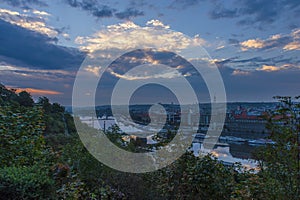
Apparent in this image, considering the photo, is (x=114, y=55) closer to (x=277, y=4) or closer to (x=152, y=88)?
(x=152, y=88)

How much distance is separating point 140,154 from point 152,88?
8.77 feet

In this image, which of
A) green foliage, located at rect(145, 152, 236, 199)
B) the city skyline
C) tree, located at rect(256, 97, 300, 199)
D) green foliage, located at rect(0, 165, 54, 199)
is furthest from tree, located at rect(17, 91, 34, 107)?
A: tree, located at rect(256, 97, 300, 199)

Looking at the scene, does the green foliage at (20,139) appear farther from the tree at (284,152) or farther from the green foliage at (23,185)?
the tree at (284,152)

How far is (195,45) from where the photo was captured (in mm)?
5938

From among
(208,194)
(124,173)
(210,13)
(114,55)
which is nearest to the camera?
(208,194)

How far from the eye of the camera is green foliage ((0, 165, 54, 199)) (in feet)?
6.66

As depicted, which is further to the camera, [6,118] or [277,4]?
[277,4]

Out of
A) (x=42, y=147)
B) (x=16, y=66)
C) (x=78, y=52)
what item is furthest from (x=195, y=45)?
(x=16, y=66)

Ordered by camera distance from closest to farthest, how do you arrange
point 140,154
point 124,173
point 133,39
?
point 124,173, point 140,154, point 133,39

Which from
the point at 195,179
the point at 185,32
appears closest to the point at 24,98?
the point at 185,32

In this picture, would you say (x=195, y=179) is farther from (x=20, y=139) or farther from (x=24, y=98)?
(x=24, y=98)

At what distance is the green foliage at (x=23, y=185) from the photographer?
2.03 metres

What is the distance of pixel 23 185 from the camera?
2.05m

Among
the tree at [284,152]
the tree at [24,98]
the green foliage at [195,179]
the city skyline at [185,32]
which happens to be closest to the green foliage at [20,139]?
the green foliage at [195,179]
